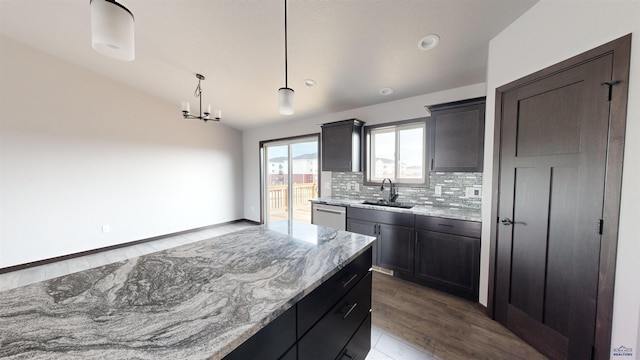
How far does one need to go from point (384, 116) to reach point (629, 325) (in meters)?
2.97

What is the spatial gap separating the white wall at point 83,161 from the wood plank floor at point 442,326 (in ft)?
14.6

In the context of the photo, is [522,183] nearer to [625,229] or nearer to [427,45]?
[625,229]

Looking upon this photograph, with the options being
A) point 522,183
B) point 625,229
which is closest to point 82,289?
point 625,229

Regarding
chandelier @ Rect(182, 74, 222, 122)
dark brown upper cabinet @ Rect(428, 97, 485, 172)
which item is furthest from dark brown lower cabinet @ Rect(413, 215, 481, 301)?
chandelier @ Rect(182, 74, 222, 122)

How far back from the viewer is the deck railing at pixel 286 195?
16.5 ft

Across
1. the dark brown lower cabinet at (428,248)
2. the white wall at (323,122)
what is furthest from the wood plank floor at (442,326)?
the white wall at (323,122)

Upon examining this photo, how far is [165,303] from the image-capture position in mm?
787

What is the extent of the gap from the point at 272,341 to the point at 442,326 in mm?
1889

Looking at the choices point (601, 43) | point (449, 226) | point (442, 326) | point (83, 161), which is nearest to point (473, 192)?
point (449, 226)

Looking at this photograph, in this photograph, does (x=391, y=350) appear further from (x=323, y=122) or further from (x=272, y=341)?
(x=323, y=122)

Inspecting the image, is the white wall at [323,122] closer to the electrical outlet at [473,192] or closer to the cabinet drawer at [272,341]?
the electrical outlet at [473,192]

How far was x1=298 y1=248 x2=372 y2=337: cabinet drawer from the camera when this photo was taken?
0.93m

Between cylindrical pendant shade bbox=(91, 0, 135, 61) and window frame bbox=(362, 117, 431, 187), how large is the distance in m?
3.11

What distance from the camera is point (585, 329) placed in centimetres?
142
